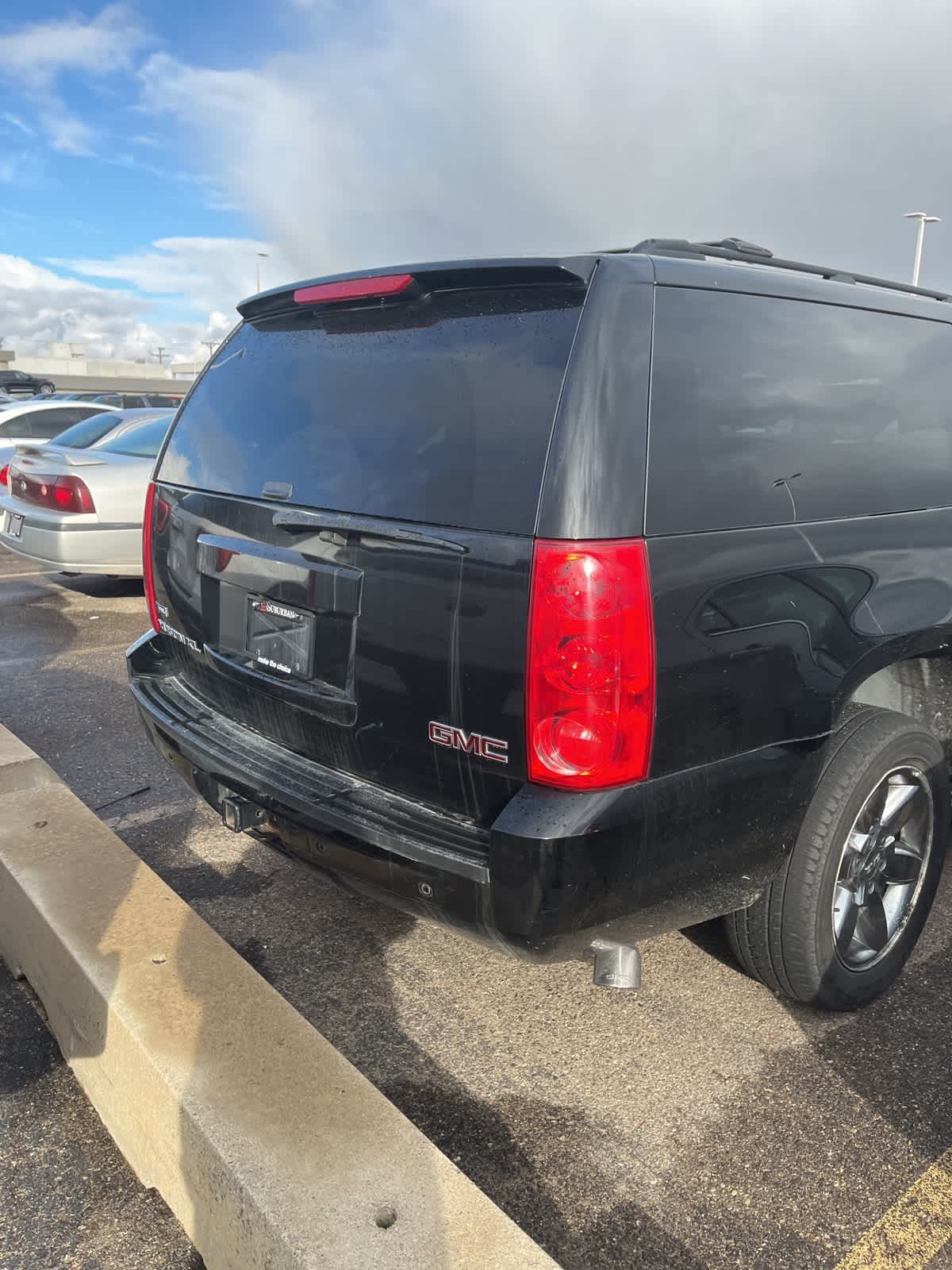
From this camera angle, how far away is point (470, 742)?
2225mm

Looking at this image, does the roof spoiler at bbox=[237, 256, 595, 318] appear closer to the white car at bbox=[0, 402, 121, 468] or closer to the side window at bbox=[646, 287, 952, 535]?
the side window at bbox=[646, 287, 952, 535]

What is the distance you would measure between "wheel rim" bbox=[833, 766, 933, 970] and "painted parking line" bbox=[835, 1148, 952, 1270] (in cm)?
66

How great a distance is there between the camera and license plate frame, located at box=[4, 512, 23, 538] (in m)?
7.95

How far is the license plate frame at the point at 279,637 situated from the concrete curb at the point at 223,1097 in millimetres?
742

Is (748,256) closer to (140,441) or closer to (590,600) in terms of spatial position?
(590,600)

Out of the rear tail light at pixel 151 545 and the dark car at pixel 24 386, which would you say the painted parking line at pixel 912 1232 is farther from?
the dark car at pixel 24 386

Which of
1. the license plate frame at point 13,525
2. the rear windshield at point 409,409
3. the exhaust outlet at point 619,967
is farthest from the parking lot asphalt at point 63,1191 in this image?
the license plate frame at point 13,525

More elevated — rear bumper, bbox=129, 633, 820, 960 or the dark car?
the dark car

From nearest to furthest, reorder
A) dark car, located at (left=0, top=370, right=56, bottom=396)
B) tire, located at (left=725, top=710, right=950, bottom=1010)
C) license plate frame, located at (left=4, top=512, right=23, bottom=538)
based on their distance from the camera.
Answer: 1. tire, located at (left=725, top=710, right=950, bottom=1010)
2. license plate frame, located at (left=4, top=512, right=23, bottom=538)
3. dark car, located at (left=0, top=370, right=56, bottom=396)

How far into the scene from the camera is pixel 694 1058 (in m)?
2.74

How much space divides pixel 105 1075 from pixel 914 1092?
6.61ft

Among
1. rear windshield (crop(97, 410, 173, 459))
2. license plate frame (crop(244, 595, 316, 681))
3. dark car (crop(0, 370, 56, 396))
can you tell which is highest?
dark car (crop(0, 370, 56, 396))

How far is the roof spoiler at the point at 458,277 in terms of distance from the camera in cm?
223

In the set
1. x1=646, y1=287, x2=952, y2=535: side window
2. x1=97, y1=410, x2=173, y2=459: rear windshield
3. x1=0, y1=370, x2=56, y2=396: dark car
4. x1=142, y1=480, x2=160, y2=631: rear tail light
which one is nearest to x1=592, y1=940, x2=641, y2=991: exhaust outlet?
x1=646, y1=287, x2=952, y2=535: side window
